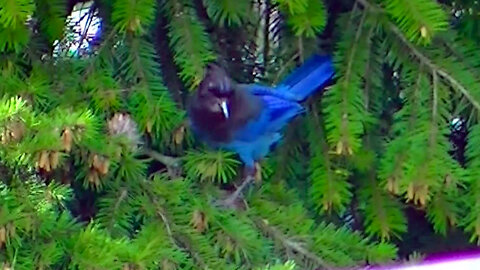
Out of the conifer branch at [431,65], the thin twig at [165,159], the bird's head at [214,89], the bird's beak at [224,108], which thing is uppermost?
the conifer branch at [431,65]

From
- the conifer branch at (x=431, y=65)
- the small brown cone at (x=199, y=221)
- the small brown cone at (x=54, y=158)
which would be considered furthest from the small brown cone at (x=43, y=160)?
the conifer branch at (x=431, y=65)

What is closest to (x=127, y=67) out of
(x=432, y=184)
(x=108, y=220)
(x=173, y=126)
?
(x=173, y=126)

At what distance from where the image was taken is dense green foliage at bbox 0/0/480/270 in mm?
1310

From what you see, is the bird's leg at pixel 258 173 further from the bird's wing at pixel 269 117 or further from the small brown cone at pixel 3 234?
the small brown cone at pixel 3 234

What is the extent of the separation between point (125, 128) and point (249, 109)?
0.20 metres

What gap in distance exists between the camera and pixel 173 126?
1.42 meters

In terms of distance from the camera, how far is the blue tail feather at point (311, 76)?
145cm

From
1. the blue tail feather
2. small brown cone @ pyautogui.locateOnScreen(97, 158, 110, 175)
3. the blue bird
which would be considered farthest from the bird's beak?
small brown cone @ pyautogui.locateOnScreen(97, 158, 110, 175)

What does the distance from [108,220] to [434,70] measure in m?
0.51

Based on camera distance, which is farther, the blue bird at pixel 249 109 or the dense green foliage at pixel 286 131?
the blue bird at pixel 249 109

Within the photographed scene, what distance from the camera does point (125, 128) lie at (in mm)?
1353

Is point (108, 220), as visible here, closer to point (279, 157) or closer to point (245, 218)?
point (245, 218)

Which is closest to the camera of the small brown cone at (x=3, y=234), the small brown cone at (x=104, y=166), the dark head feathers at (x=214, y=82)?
the small brown cone at (x=3, y=234)

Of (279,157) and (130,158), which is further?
(279,157)
